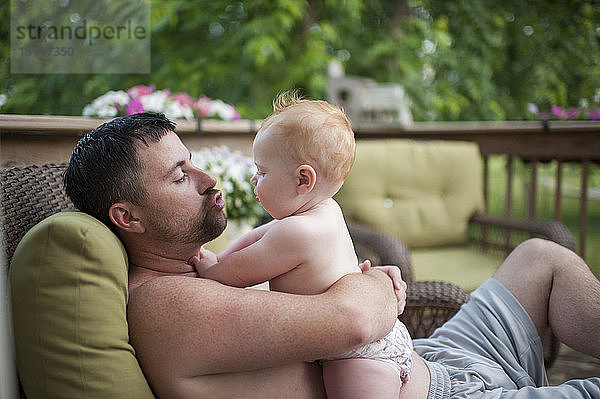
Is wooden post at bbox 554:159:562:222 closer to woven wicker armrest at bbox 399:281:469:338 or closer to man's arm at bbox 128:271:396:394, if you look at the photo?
woven wicker armrest at bbox 399:281:469:338

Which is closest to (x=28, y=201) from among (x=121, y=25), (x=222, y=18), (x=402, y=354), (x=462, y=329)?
(x=402, y=354)

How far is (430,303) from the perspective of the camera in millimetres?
1657

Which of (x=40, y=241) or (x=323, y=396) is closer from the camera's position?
(x=40, y=241)

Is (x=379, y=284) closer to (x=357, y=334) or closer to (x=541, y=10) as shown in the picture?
(x=357, y=334)

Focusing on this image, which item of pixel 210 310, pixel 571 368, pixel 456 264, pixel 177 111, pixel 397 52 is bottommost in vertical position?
pixel 571 368

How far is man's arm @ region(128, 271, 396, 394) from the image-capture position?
914mm

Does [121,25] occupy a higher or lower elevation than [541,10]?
lower

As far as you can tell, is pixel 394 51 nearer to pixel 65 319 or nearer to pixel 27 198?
pixel 27 198

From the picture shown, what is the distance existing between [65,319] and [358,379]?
0.54m

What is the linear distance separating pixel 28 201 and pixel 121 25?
3.29 m

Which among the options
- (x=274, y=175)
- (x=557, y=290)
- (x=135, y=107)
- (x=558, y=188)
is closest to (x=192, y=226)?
(x=274, y=175)

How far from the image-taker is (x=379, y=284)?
43.3 inches

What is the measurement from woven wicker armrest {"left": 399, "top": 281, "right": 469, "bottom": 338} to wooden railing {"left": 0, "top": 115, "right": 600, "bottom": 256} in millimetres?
1074

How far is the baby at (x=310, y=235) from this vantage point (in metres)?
1.05
